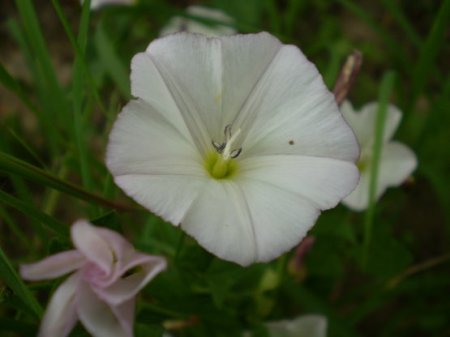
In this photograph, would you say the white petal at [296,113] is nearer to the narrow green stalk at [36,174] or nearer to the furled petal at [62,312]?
the narrow green stalk at [36,174]

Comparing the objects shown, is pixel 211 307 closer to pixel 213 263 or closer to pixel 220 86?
pixel 213 263

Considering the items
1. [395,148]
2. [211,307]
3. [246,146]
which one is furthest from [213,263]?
[395,148]

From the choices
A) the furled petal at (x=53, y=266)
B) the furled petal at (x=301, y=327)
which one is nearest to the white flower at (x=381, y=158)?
the furled petal at (x=301, y=327)

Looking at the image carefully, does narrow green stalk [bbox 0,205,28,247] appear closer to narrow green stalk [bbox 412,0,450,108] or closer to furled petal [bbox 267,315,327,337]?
furled petal [bbox 267,315,327,337]

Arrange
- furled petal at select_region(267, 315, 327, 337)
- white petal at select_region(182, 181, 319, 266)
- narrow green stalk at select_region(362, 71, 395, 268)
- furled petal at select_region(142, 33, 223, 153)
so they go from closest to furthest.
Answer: white petal at select_region(182, 181, 319, 266), furled petal at select_region(142, 33, 223, 153), narrow green stalk at select_region(362, 71, 395, 268), furled petal at select_region(267, 315, 327, 337)

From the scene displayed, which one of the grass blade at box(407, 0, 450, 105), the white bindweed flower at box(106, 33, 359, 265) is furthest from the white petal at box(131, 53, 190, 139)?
the grass blade at box(407, 0, 450, 105)

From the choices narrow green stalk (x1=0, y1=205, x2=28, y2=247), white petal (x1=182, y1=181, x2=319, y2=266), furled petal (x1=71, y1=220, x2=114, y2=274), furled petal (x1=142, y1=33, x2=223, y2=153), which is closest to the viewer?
furled petal (x1=71, y1=220, x2=114, y2=274)

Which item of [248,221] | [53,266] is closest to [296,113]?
[248,221]
